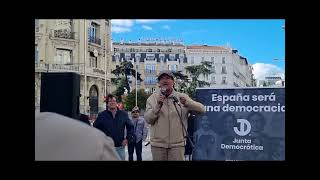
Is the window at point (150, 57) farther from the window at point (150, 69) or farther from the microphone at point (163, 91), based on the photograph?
the microphone at point (163, 91)

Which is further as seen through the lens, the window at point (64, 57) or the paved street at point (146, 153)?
the paved street at point (146, 153)

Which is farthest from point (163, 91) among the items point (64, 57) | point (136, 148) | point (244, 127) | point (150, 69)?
point (64, 57)

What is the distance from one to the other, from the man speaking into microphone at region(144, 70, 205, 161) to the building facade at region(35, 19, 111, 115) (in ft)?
1.67

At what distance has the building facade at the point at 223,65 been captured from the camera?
426 cm

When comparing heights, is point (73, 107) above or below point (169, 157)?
above

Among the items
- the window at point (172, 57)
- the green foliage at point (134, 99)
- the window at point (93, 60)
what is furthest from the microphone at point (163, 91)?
the window at point (93, 60)

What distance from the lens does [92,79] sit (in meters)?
4.25

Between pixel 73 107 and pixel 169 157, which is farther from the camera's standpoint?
pixel 169 157

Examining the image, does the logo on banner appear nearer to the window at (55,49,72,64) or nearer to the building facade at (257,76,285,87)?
the building facade at (257,76,285,87)

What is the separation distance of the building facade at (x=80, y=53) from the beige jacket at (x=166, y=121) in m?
0.48
